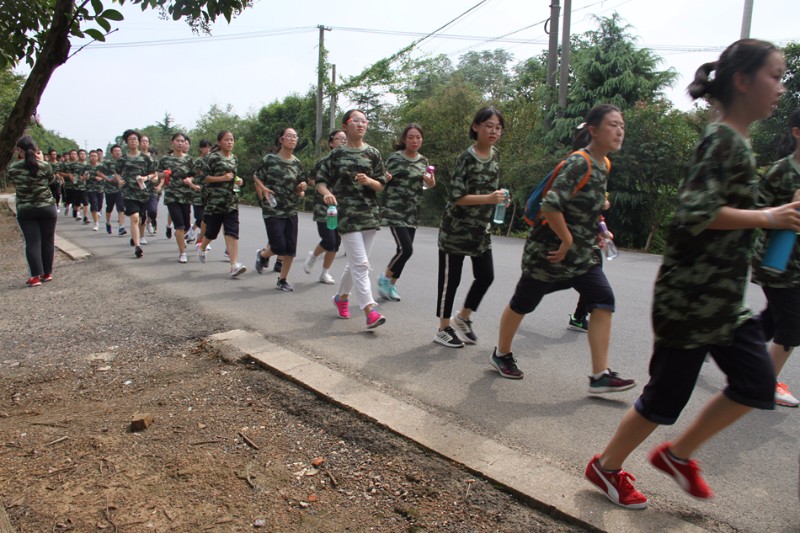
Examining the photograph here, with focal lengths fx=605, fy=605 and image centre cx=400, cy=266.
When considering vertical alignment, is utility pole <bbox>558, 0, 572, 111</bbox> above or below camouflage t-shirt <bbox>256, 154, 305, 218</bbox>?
above

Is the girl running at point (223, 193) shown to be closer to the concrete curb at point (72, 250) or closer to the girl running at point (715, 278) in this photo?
the concrete curb at point (72, 250)

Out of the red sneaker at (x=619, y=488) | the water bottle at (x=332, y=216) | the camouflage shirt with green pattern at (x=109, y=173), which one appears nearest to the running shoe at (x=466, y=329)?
the water bottle at (x=332, y=216)

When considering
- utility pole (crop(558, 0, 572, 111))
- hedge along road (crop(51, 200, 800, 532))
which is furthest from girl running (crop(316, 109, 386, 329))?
utility pole (crop(558, 0, 572, 111))

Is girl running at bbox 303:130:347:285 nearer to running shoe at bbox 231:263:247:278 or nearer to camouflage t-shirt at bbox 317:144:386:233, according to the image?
running shoe at bbox 231:263:247:278

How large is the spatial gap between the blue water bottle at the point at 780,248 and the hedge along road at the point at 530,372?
1049 mm

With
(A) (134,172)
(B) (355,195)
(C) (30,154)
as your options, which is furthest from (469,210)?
(A) (134,172)

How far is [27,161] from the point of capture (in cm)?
705

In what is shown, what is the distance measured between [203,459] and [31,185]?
580 cm

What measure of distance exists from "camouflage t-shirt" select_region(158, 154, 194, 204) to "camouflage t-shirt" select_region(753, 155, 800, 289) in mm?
8402

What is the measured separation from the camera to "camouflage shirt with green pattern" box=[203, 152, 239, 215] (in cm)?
802

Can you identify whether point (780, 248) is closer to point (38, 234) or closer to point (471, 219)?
point (471, 219)

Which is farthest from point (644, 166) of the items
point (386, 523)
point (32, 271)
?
point (386, 523)

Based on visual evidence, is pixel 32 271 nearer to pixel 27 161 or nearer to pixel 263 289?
pixel 27 161

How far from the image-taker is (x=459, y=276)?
4.80m
